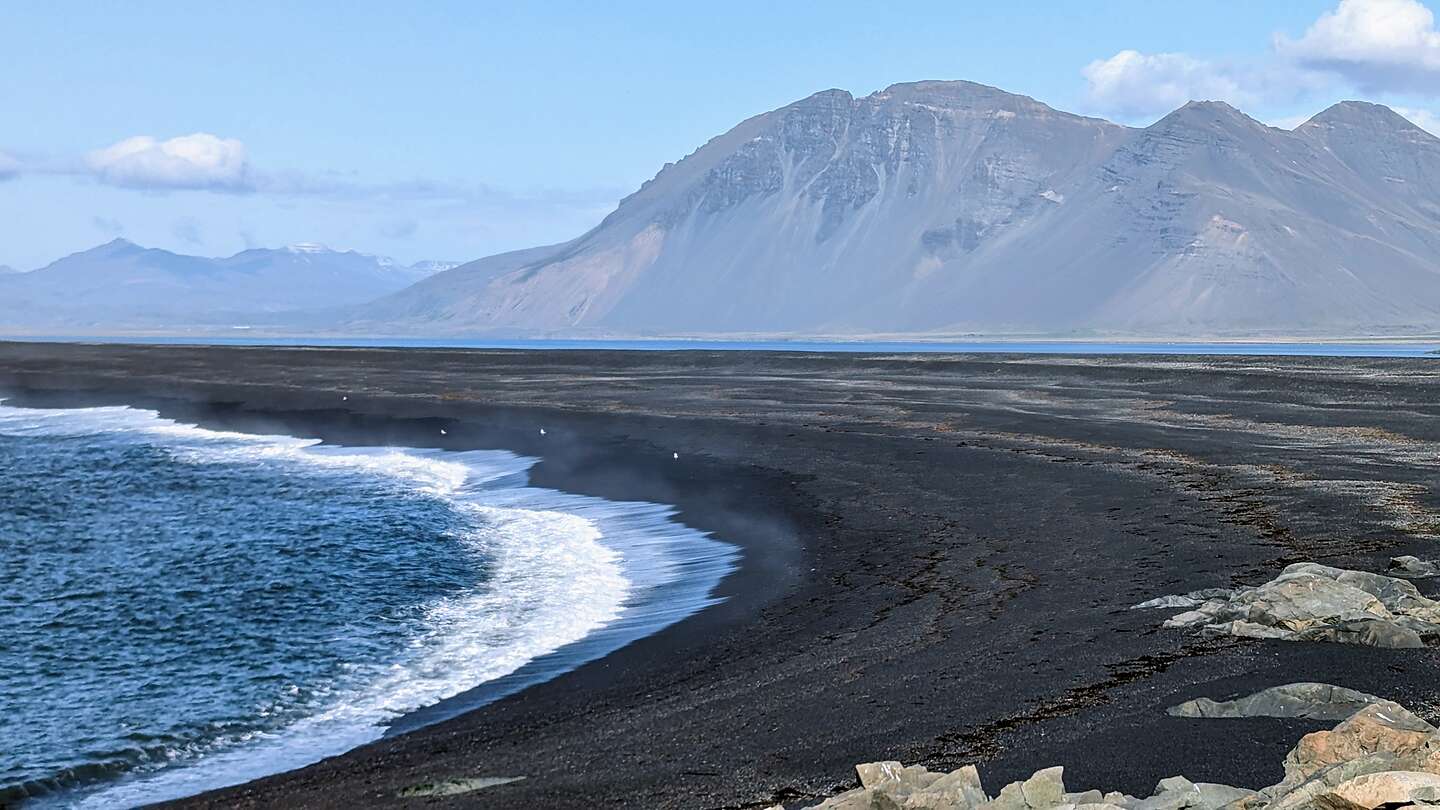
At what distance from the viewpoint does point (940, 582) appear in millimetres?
17391

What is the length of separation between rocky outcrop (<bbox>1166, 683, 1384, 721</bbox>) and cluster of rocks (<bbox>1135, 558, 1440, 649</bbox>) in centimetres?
193

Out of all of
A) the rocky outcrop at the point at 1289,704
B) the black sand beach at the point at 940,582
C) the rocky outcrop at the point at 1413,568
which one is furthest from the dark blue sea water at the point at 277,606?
the rocky outcrop at the point at 1413,568

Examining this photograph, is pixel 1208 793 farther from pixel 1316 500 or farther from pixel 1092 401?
pixel 1092 401

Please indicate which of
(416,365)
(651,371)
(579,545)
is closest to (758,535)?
(579,545)

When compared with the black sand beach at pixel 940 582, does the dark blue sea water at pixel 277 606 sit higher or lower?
lower

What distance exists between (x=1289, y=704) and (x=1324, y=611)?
2.65m

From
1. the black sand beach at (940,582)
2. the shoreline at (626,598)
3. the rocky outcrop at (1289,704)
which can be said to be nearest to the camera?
the black sand beach at (940,582)

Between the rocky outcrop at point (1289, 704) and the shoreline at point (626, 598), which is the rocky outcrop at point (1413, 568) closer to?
the rocky outcrop at point (1289, 704)

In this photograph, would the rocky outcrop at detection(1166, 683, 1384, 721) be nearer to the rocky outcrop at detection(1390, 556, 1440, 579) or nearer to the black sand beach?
the black sand beach

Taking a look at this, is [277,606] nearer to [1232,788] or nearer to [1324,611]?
[1324,611]

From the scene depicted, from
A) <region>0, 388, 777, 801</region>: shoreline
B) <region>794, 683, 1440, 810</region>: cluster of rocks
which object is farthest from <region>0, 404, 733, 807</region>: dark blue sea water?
<region>794, 683, 1440, 810</region>: cluster of rocks

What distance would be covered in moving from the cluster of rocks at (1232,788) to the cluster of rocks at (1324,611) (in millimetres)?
3649

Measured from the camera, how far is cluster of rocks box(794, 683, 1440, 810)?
7.91 m

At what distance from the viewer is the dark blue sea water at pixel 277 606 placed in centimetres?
1301
